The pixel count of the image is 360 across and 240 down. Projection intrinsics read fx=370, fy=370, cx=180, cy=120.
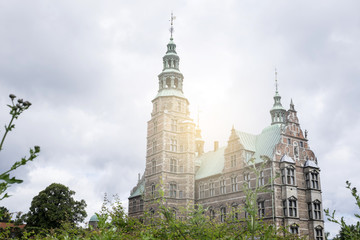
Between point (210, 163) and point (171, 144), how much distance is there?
569cm

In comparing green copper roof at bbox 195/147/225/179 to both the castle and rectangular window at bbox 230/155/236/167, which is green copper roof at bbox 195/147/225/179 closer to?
the castle

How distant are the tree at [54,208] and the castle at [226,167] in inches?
332

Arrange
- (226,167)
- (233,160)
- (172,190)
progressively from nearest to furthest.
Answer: (233,160)
(226,167)
(172,190)

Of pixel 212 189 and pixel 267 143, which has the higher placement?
pixel 267 143

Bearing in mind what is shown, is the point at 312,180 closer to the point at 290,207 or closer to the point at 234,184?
the point at 290,207

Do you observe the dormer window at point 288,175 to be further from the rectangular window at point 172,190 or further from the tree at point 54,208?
the tree at point 54,208

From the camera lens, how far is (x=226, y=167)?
42.1 meters

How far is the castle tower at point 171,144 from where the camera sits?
146 feet

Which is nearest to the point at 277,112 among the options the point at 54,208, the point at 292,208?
the point at 292,208

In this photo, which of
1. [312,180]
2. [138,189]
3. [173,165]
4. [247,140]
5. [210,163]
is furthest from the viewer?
[138,189]

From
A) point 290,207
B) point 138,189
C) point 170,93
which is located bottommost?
point 290,207

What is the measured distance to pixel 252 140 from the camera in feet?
140

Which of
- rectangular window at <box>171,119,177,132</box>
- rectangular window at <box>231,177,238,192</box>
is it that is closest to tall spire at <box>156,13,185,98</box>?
rectangular window at <box>171,119,177,132</box>

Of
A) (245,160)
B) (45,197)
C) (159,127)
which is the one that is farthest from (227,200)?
(45,197)
